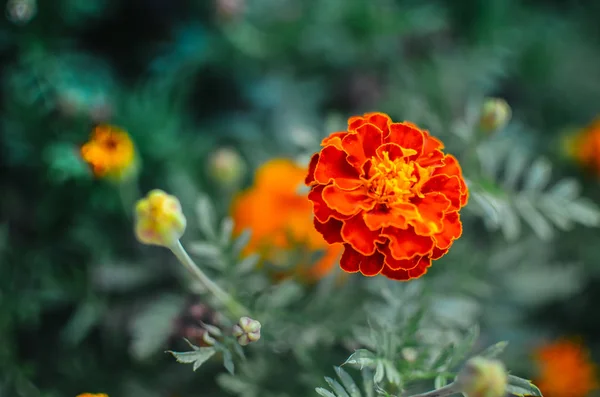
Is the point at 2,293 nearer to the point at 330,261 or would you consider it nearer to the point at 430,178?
the point at 330,261

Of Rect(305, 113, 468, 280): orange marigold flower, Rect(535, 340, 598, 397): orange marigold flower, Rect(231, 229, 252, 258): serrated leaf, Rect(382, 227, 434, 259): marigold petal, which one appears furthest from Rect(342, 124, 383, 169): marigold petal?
Rect(535, 340, 598, 397): orange marigold flower

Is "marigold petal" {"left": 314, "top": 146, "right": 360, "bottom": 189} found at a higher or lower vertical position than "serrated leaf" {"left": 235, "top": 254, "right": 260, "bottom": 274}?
higher

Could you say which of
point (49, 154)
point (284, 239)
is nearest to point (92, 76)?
point (49, 154)

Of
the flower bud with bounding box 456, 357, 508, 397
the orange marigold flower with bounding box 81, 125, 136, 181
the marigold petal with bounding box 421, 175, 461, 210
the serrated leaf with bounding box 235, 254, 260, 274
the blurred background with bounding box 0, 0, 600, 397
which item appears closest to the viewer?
the flower bud with bounding box 456, 357, 508, 397

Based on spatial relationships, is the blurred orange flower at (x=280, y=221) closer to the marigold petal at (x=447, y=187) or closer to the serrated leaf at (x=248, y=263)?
the serrated leaf at (x=248, y=263)

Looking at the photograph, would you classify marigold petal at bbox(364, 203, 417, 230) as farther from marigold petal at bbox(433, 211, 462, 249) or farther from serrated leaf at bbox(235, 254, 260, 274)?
→ serrated leaf at bbox(235, 254, 260, 274)

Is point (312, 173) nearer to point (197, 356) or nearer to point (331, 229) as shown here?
point (331, 229)
